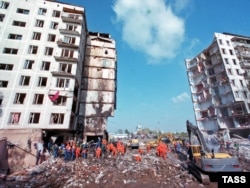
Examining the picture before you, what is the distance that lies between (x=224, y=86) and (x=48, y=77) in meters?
36.7

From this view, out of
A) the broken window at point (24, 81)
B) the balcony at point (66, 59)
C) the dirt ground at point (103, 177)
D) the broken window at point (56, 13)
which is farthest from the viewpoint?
the broken window at point (56, 13)

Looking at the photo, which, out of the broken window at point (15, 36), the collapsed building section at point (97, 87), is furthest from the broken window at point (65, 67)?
the broken window at point (15, 36)

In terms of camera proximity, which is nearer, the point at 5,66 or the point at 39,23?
the point at 5,66

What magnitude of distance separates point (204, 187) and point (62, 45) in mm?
25467

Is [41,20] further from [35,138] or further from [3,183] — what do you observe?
[3,183]

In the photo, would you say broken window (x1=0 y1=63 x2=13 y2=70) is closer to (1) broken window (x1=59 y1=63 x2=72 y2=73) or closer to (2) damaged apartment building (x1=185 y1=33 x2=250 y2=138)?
(1) broken window (x1=59 y1=63 x2=72 y2=73)

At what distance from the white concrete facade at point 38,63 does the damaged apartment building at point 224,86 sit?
32279 mm

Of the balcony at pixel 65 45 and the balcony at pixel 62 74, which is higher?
the balcony at pixel 65 45

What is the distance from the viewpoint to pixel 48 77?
22.5m

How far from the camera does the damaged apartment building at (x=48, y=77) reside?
19.9 metres

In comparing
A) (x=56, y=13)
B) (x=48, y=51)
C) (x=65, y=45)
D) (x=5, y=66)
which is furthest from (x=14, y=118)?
(x=56, y=13)

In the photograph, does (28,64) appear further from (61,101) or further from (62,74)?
(61,101)

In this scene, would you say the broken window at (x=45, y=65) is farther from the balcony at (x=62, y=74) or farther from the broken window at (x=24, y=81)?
the broken window at (x=24, y=81)

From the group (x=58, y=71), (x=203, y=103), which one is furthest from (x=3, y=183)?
(x=203, y=103)
